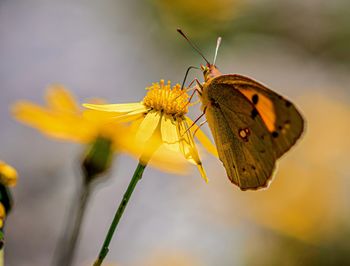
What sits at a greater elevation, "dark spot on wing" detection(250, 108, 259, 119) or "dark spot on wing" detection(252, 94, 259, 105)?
"dark spot on wing" detection(252, 94, 259, 105)

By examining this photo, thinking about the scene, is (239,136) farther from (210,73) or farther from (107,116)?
(107,116)

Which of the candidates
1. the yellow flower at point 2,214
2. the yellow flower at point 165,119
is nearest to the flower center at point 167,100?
the yellow flower at point 165,119

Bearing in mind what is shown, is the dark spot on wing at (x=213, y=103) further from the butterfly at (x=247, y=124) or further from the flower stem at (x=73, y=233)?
the flower stem at (x=73, y=233)

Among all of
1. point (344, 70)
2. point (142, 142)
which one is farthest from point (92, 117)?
point (344, 70)

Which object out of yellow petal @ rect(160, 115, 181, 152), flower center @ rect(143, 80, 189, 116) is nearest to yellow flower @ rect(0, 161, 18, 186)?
yellow petal @ rect(160, 115, 181, 152)

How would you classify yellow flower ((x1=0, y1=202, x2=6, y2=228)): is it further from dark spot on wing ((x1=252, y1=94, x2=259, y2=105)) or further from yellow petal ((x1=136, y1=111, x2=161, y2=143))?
dark spot on wing ((x1=252, y1=94, x2=259, y2=105))

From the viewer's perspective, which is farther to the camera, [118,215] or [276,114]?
[276,114]

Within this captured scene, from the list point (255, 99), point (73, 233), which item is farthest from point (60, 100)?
point (73, 233)
